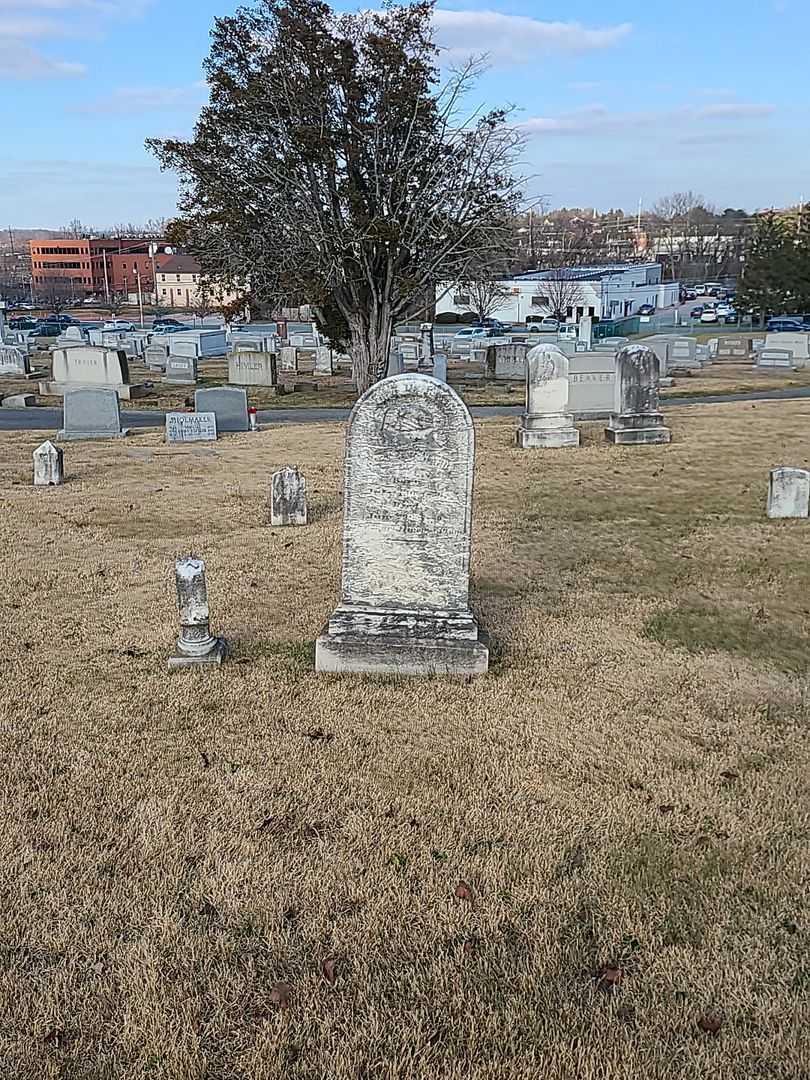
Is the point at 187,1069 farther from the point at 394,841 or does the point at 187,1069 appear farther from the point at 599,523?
the point at 599,523

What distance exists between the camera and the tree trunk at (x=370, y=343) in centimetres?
2358

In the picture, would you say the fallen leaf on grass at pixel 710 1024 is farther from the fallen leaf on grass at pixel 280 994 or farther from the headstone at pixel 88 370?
the headstone at pixel 88 370

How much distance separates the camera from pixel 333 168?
877 inches

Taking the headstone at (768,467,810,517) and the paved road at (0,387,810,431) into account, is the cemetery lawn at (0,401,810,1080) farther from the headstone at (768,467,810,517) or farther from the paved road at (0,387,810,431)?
the paved road at (0,387,810,431)

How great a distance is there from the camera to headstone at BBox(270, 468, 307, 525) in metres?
10.2

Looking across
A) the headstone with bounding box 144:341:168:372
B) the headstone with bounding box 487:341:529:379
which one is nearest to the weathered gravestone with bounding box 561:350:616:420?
the headstone with bounding box 487:341:529:379

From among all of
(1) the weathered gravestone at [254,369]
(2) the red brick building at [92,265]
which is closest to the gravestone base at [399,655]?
(1) the weathered gravestone at [254,369]

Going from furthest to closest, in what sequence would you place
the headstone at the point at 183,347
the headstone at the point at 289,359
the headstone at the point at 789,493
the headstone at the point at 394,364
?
the headstone at the point at 183,347
the headstone at the point at 289,359
the headstone at the point at 394,364
the headstone at the point at 789,493

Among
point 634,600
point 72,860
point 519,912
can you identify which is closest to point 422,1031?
point 519,912

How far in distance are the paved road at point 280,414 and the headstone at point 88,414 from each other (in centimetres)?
149

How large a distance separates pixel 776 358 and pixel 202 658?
97.2 ft

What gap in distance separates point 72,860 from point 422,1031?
6.11 feet

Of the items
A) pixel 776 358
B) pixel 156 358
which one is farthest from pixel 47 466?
pixel 776 358

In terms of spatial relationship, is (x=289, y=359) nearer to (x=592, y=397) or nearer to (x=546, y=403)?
(x=592, y=397)
